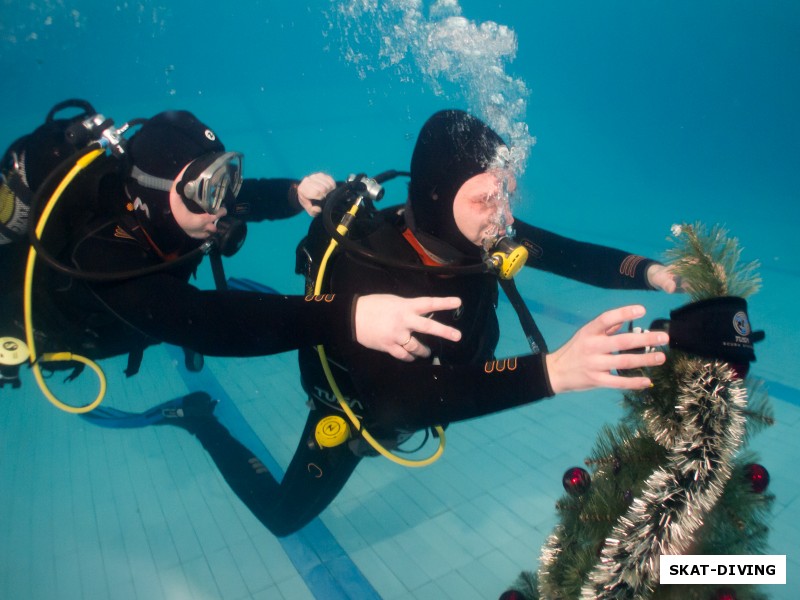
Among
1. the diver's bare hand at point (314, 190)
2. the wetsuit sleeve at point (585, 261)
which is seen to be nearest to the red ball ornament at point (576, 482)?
the wetsuit sleeve at point (585, 261)

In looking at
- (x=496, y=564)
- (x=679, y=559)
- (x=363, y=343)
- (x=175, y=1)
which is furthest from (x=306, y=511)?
(x=175, y=1)

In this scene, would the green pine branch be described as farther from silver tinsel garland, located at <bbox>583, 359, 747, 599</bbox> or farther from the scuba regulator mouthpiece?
the scuba regulator mouthpiece

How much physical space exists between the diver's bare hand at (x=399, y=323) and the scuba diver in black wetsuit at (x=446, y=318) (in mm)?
33

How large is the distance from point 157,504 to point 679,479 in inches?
167

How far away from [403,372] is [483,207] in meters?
0.83

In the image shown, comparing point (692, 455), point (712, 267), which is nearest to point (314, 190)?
point (712, 267)

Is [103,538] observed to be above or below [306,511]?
below

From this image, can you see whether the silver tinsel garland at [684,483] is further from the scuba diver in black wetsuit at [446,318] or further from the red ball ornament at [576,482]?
the red ball ornament at [576,482]

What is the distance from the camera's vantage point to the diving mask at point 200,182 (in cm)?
223

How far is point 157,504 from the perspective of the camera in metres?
4.18

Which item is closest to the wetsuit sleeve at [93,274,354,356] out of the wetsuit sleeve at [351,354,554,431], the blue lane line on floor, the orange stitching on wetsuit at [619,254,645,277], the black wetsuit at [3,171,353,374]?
the black wetsuit at [3,171,353,374]

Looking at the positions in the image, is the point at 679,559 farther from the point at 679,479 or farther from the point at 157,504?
the point at 157,504

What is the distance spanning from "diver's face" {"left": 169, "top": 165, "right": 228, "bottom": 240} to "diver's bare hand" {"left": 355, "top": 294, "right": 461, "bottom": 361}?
45.9 inches

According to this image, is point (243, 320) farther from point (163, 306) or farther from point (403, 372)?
point (403, 372)
